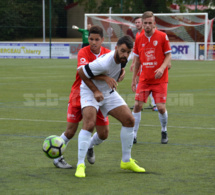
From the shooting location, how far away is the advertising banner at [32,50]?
39.4 meters

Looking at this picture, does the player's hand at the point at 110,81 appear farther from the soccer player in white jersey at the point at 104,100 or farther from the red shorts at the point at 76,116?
the red shorts at the point at 76,116

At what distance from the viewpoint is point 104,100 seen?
6.34 m

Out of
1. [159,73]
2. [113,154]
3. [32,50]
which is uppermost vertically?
[159,73]

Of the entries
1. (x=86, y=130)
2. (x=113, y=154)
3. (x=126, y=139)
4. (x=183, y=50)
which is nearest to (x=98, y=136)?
(x=126, y=139)

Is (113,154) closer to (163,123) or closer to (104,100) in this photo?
(104,100)

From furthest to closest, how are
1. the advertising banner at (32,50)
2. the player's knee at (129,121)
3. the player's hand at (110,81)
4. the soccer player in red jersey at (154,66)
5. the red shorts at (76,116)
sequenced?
the advertising banner at (32,50)
the soccer player in red jersey at (154,66)
the red shorts at (76,116)
the player's knee at (129,121)
the player's hand at (110,81)

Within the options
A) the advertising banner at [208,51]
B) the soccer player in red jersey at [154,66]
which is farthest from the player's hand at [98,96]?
the advertising banner at [208,51]

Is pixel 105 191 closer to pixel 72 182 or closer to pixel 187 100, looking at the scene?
pixel 72 182

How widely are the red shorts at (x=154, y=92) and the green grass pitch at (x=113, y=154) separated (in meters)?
0.70

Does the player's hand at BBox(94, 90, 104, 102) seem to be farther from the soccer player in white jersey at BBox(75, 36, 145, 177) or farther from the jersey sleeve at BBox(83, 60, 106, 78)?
the jersey sleeve at BBox(83, 60, 106, 78)

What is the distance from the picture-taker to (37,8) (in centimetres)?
5722

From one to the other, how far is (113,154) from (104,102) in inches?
51.6

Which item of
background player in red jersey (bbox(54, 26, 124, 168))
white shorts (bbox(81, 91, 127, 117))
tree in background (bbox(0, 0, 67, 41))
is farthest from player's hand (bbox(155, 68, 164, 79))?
tree in background (bbox(0, 0, 67, 41))

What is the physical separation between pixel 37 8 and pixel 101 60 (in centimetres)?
5246
